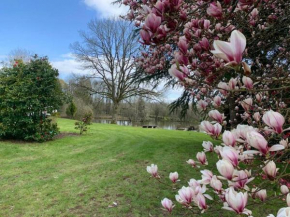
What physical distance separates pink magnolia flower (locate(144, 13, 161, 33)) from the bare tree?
1750 centimetres

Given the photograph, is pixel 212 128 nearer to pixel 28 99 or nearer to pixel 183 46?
pixel 183 46

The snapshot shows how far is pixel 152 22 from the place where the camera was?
0.88 metres

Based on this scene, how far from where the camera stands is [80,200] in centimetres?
275

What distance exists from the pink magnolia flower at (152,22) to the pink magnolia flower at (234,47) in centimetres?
32

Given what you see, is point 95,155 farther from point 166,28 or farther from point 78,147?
point 166,28

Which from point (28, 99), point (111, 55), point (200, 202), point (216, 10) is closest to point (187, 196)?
point (200, 202)

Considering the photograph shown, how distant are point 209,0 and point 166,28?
0.36 meters

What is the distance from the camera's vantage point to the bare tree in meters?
18.8

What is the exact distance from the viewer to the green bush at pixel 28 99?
6066mm

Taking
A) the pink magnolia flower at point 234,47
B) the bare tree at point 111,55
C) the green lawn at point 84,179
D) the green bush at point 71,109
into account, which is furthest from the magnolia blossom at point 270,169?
the green bush at point 71,109

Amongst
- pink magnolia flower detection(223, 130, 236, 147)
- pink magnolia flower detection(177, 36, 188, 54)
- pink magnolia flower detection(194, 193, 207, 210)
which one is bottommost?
pink magnolia flower detection(194, 193, 207, 210)

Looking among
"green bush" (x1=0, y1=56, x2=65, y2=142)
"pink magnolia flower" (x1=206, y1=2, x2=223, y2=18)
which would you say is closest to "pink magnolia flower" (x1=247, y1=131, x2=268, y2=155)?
"pink magnolia flower" (x1=206, y1=2, x2=223, y2=18)

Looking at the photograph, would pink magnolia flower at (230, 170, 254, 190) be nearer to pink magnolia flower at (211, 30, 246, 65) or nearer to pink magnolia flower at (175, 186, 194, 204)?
pink magnolia flower at (175, 186, 194, 204)

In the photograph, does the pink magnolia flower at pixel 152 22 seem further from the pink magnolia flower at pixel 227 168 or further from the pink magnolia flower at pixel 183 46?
the pink magnolia flower at pixel 227 168
